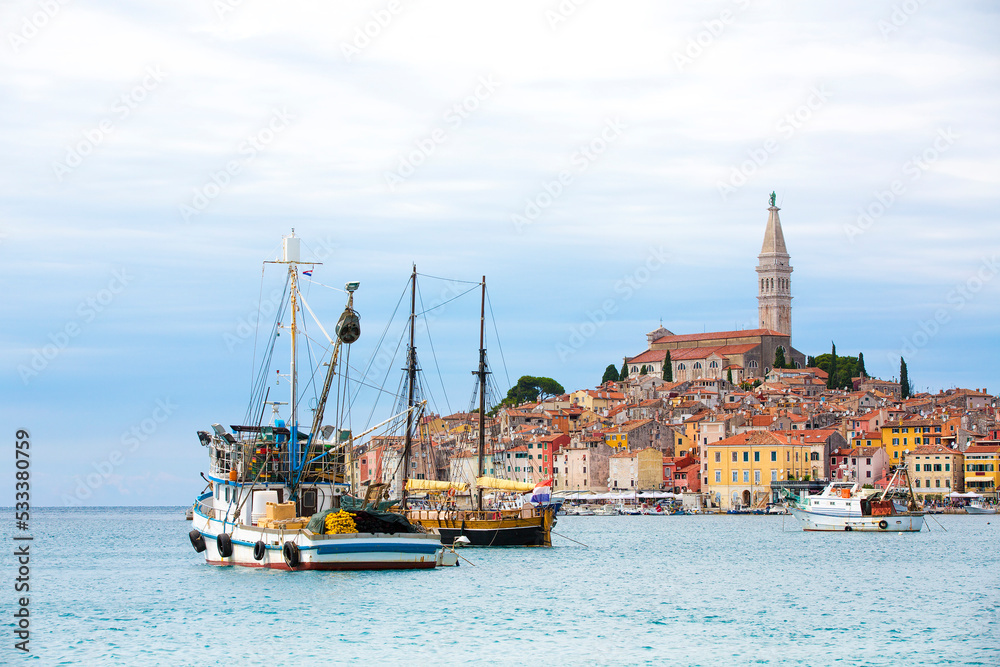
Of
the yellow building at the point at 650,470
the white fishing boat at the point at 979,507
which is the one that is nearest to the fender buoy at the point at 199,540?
the white fishing boat at the point at 979,507

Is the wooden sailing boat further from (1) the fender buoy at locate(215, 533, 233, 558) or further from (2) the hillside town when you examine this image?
(2) the hillside town

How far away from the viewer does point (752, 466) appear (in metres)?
123

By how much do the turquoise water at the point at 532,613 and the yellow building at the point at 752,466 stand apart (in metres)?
69.3

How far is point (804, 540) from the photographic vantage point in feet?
234

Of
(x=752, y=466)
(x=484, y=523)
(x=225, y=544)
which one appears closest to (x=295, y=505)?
(x=225, y=544)

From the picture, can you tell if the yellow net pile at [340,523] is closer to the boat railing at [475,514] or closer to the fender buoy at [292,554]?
the fender buoy at [292,554]

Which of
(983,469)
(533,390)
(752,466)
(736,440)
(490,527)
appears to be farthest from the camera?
(533,390)

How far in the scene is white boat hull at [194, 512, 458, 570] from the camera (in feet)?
114

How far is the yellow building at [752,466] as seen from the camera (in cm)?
12156

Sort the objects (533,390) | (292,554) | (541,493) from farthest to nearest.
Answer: (533,390) < (541,493) < (292,554)

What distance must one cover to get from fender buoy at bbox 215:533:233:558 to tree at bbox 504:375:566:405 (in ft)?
465

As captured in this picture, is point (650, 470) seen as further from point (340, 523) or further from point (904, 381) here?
point (340, 523)

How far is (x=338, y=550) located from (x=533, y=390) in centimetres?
14758

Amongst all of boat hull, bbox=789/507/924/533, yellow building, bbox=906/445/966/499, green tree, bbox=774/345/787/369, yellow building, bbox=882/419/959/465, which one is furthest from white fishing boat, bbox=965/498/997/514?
green tree, bbox=774/345/787/369
